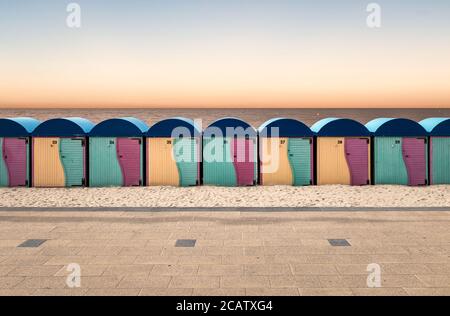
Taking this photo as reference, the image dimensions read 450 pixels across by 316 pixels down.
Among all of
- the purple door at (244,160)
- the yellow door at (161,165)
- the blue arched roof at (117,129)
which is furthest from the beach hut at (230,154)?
the blue arched roof at (117,129)

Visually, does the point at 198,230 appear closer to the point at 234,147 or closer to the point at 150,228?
the point at 150,228

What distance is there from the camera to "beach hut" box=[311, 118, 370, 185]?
44.5ft

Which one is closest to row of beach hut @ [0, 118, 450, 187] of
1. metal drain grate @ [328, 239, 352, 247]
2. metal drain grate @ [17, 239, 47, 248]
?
metal drain grate @ [17, 239, 47, 248]

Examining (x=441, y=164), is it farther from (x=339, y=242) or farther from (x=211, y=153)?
(x=339, y=242)

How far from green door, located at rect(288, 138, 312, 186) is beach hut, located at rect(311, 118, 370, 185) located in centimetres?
30

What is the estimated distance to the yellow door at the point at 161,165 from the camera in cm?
1344

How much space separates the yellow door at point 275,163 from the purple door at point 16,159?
6.90 meters

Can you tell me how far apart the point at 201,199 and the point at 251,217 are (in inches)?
100.0

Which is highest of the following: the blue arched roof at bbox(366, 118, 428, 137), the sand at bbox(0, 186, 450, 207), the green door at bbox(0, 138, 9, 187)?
the blue arched roof at bbox(366, 118, 428, 137)

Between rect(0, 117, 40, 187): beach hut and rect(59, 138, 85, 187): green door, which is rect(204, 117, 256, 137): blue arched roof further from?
rect(0, 117, 40, 187): beach hut

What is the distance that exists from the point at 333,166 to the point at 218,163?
3357 millimetres

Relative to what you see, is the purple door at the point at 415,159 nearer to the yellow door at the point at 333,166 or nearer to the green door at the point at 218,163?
the yellow door at the point at 333,166

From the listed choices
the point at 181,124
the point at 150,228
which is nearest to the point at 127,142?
the point at 181,124

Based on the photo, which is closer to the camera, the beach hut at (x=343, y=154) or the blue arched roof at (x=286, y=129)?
the blue arched roof at (x=286, y=129)
